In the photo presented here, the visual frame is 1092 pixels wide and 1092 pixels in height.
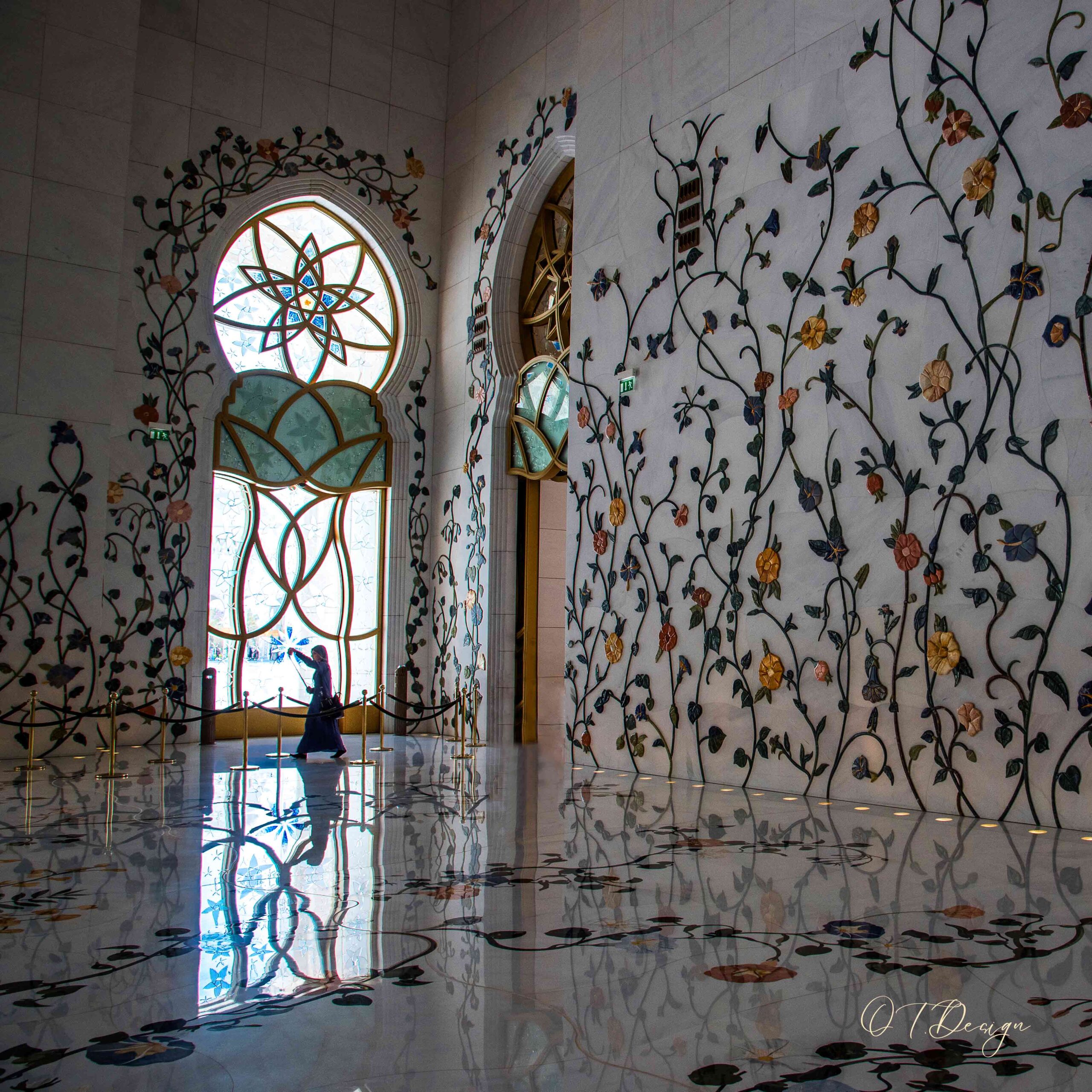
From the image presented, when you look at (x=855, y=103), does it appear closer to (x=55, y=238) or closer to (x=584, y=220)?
(x=584, y=220)

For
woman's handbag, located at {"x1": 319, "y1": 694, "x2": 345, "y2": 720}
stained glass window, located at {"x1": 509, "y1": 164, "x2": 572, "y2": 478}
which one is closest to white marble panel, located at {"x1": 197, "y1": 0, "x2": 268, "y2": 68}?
stained glass window, located at {"x1": 509, "y1": 164, "x2": 572, "y2": 478}

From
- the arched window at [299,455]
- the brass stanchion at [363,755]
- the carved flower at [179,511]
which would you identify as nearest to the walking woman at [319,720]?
the brass stanchion at [363,755]

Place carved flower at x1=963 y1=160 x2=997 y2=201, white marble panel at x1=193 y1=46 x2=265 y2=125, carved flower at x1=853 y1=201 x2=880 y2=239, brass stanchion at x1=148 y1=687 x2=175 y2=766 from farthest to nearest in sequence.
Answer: white marble panel at x1=193 y1=46 x2=265 y2=125, brass stanchion at x1=148 y1=687 x2=175 y2=766, carved flower at x1=853 y1=201 x2=880 y2=239, carved flower at x1=963 y1=160 x2=997 y2=201

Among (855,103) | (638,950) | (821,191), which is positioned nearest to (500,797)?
(638,950)

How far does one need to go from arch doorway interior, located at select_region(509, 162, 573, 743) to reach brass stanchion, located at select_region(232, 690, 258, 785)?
2.46 metres

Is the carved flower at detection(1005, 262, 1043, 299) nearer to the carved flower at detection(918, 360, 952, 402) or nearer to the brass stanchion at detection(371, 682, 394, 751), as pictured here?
the carved flower at detection(918, 360, 952, 402)

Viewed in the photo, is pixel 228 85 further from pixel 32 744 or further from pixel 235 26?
pixel 32 744

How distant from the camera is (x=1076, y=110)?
16.0ft

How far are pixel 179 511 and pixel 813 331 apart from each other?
19.2ft

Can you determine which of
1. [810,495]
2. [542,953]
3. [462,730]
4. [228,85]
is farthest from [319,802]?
[228,85]

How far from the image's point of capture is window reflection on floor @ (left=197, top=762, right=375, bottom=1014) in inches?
106

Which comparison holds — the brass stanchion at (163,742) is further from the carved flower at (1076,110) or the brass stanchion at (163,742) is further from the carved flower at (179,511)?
the carved flower at (1076,110)

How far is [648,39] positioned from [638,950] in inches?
268

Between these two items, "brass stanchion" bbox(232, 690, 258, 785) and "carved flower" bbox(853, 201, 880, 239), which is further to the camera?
"brass stanchion" bbox(232, 690, 258, 785)
